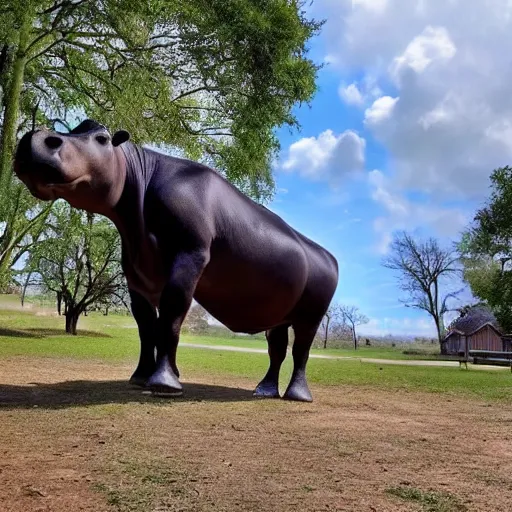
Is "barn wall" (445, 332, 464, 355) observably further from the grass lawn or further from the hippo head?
the hippo head

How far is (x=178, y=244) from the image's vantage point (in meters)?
5.64

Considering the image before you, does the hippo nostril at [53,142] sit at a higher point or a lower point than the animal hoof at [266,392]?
higher

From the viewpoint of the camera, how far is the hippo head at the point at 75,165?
502cm

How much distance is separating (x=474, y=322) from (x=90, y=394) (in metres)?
30.9

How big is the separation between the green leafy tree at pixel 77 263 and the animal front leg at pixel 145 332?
15592 millimetres

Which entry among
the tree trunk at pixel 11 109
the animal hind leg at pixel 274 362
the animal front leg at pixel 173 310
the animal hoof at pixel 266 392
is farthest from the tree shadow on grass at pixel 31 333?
the animal front leg at pixel 173 310

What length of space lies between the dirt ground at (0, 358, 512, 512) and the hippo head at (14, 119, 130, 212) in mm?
1821

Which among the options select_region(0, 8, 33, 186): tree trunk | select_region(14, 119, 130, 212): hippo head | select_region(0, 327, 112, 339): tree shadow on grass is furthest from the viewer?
select_region(0, 327, 112, 339): tree shadow on grass

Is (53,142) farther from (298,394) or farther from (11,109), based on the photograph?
(11,109)

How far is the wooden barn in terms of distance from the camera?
31.4 metres

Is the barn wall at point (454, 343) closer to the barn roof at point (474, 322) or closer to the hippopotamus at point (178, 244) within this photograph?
the barn roof at point (474, 322)

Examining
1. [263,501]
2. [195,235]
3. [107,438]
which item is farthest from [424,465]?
[195,235]

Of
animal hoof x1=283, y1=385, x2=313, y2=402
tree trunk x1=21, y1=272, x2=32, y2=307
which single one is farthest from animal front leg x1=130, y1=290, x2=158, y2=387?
tree trunk x1=21, y1=272, x2=32, y2=307

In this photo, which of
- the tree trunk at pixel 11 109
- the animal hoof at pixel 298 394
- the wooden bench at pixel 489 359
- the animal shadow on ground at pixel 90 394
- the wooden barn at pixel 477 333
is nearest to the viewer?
the animal shadow on ground at pixel 90 394
